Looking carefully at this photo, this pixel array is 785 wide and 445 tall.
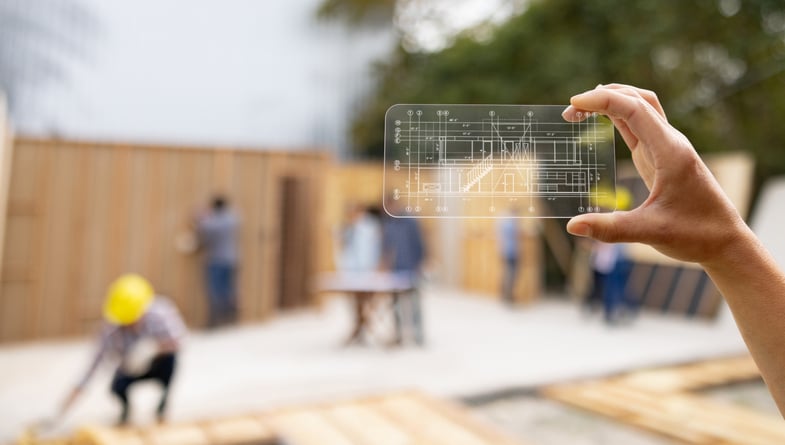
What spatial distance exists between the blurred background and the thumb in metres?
0.42

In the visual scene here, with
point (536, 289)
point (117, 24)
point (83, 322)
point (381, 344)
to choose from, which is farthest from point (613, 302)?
point (117, 24)

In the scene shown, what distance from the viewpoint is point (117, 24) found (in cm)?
1059

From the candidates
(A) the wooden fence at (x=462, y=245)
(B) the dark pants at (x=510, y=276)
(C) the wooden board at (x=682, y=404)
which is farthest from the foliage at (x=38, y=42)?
(C) the wooden board at (x=682, y=404)

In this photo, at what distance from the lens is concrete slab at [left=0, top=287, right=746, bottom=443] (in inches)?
159

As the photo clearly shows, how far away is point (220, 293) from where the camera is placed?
6.68 meters

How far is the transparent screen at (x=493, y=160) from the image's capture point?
112cm

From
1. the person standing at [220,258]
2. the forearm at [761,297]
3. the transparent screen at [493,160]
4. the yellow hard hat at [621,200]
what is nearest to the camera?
the forearm at [761,297]

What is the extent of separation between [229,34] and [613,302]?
9534mm

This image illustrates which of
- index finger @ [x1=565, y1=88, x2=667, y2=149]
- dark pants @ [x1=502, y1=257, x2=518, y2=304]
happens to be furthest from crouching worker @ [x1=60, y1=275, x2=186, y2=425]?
dark pants @ [x1=502, y1=257, x2=518, y2=304]

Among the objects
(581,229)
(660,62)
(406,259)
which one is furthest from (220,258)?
(660,62)

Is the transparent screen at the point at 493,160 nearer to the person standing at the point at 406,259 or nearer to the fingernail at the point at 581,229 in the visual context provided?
the fingernail at the point at 581,229

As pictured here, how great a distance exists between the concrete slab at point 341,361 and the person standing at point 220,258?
0.29 metres

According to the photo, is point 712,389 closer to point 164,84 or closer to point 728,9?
point 728,9

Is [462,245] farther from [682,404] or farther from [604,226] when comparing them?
[604,226]
